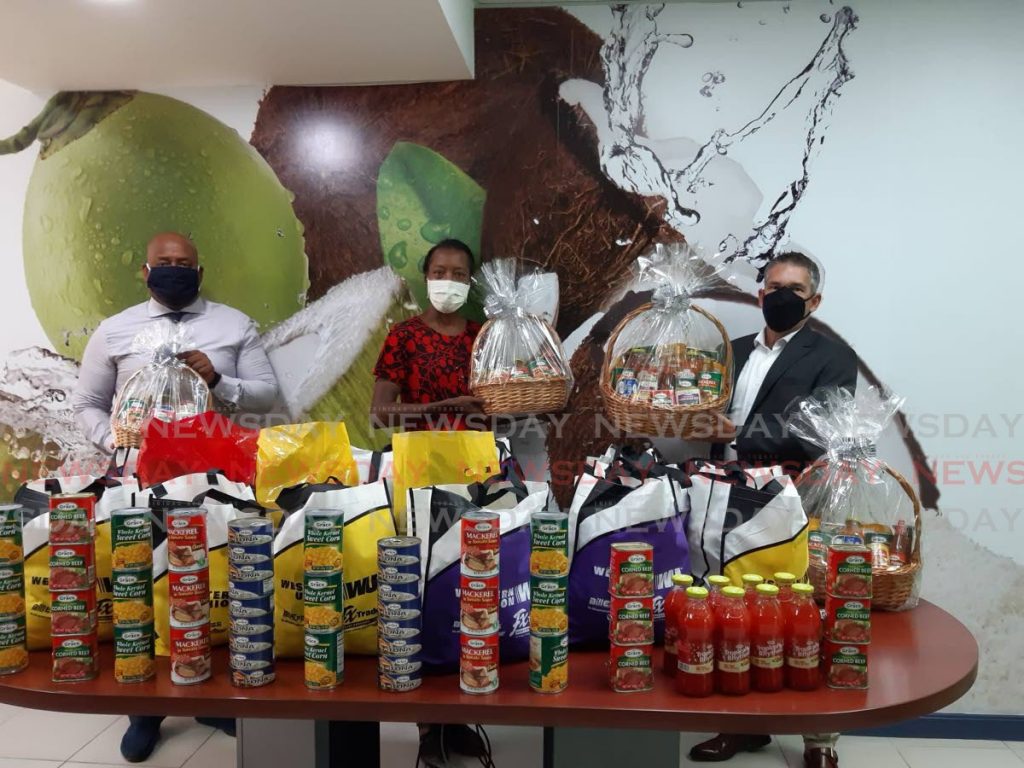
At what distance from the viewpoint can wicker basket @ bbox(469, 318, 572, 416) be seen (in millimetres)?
2531

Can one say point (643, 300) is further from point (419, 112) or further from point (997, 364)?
point (997, 364)

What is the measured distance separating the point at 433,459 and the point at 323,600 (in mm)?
497

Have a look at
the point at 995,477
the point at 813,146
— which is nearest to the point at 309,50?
the point at 813,146

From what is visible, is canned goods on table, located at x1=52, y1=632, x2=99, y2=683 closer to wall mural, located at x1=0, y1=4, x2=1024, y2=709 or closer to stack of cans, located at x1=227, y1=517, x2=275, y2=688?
stack of cans, located at x1=227, y1=517, x2=275, y2=688

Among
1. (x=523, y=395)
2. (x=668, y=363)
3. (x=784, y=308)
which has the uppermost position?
(x=784, y=308)

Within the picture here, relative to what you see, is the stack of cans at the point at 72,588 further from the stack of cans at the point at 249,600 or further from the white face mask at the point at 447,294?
the white face mask at the point at 447,294

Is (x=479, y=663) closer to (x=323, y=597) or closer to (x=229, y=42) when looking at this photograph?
(x=323, y=597)

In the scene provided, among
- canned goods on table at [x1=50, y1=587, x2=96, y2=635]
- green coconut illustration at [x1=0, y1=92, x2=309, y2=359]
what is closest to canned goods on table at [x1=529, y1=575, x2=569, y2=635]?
canned goods on table at [x1=50, y1=587, x2=96, y2=635]

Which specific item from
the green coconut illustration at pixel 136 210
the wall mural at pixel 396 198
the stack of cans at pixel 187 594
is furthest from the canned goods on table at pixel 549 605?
the green coconut illustration at pixel 136 210

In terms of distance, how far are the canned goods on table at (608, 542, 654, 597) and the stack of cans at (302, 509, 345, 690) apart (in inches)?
19.5

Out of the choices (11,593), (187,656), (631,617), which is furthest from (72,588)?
(631,617)

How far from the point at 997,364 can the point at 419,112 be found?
2.68m

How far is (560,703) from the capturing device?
1266 mm

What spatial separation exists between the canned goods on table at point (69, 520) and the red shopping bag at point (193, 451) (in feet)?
1.33
